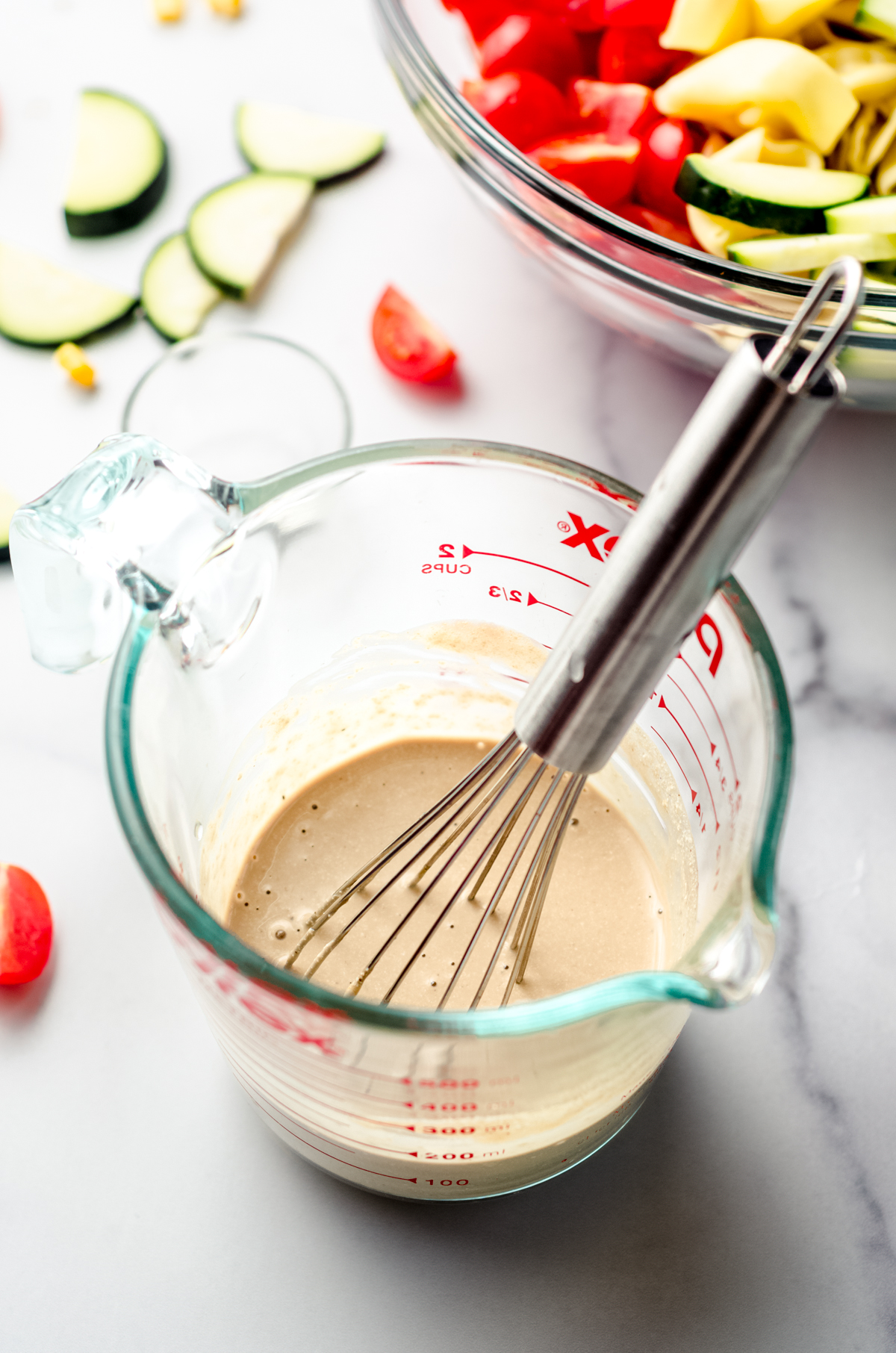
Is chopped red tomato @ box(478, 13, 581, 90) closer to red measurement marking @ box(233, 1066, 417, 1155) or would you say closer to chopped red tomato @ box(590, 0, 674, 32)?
chopped red tomato @ box(590, 0, 674, 32)

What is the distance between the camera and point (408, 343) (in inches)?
41.4

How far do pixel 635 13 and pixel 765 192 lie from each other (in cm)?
21

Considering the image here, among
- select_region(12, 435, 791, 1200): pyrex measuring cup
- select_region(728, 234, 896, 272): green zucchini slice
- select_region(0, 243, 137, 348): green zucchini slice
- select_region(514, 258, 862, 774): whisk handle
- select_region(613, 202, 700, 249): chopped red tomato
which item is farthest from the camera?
select_region(0, 243, 137, 348): green zucchini slice

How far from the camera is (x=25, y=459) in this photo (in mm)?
1038

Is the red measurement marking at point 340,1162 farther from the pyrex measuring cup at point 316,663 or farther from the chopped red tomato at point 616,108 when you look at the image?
the chopped red tomato at point 616,108

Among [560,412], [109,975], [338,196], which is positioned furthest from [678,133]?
[109,975]

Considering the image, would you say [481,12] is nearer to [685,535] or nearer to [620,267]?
[620,267]

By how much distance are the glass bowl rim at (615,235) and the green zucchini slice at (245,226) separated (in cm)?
24

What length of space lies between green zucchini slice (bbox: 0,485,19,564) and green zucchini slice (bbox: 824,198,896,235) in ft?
2.23

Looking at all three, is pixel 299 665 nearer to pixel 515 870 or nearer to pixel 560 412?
pixel 515 870

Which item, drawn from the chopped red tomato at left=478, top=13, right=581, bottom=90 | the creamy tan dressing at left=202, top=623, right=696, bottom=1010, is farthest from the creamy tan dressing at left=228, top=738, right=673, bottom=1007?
the chopped red tomato at left=478, top=13, right=581, bottom=90

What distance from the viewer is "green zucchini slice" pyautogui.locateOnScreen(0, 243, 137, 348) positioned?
1.08 meters

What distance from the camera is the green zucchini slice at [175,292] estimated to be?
1087 mm

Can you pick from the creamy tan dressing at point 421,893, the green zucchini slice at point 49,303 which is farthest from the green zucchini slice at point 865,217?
the green zucchini slice at point 49,303
